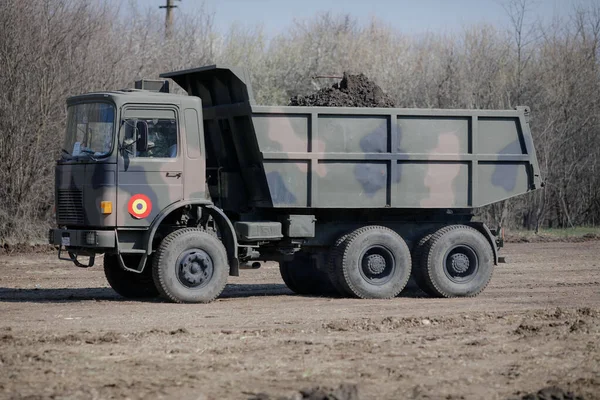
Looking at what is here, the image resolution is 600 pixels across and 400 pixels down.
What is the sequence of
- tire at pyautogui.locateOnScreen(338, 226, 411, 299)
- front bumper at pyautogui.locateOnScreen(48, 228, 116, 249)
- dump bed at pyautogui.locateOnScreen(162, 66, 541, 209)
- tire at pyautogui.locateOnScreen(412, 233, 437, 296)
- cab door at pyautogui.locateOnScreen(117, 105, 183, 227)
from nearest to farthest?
1. front bumper at pyautogui.locateOnScreen(48, 228, 116, 249)
2. cab door at pyautogui.locateOnScreen(117, 105, 183, 227)
3. dump bed at pyautogui.locateOnScreen(162, 66, 541, 209)
4. tire at pyautogui.locateOnScreen(338, 226, 411, 299)
5. tire at pyautogui.locateOnScreen(412, 233, 437, 296)

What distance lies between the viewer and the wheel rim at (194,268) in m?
14.0

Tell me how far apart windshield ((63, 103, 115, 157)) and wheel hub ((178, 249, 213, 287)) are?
1.68 m

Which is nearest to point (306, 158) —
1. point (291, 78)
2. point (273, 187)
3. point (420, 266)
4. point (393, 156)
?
point (273, 187)

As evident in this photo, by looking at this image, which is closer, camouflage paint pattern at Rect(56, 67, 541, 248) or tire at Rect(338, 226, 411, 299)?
camouflage paint pattern at Rect(56, 67, 541, 248)

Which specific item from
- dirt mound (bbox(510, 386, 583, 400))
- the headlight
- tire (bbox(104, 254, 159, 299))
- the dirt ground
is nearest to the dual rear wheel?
the dirt ground

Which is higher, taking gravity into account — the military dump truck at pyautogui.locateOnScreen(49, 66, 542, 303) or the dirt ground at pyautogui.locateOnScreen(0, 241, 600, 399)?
the military dump truck at pyautogui.locateOnScreen(49, 66, 542, 303)

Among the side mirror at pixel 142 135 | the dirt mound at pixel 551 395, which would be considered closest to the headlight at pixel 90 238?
the side mirror at pixel 142 135

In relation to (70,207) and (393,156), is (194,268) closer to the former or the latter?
(70,207)

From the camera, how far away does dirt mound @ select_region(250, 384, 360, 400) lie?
775cm

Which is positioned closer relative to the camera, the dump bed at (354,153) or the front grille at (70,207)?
the front grille at (70,207)

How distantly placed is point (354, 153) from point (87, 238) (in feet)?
12.1

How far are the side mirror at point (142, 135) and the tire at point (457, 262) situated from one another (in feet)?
13.9

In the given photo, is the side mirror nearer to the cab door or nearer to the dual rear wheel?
the cab door

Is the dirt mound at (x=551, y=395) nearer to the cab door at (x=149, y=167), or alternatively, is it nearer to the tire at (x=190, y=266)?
the tire at (x=190, y=266)
